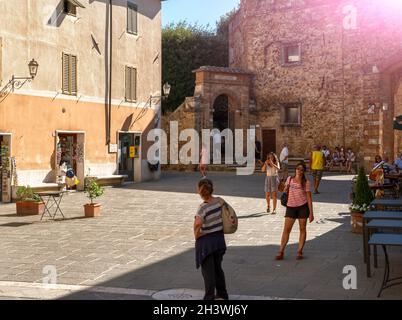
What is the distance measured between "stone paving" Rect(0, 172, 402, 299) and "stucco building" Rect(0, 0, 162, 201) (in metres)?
3.13

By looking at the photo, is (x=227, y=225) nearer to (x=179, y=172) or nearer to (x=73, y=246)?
(x=73, y=246)

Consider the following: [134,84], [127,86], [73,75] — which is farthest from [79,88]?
[134,84]

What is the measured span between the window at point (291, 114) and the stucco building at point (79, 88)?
9.98m

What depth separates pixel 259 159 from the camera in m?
32.4

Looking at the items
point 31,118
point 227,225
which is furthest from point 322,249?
point 31,118

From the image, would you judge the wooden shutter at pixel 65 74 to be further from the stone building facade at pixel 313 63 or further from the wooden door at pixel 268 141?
the wooden door at pixel 268 141

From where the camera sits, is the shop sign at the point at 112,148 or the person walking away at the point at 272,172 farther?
the shop sign at the point at 112,148

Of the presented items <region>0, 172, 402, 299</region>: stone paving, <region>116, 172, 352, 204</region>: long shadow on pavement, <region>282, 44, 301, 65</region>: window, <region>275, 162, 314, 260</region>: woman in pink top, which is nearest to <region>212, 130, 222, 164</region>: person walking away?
<region>116, 172, 352, 204</region>: long shadow on pavement

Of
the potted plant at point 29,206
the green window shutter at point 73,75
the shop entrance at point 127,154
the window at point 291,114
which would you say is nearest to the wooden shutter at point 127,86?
the shop entrance at point 127,154

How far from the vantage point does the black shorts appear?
8.82 meters

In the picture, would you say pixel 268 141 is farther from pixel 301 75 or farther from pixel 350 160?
pixel 350 160

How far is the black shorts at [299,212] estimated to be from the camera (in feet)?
28.9

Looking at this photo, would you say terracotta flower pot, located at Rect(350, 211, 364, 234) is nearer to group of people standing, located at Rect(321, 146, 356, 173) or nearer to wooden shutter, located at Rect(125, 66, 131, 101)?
wooden shutter, located at Rect(125, 66, 131, 101)

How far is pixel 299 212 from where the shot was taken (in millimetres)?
8828
